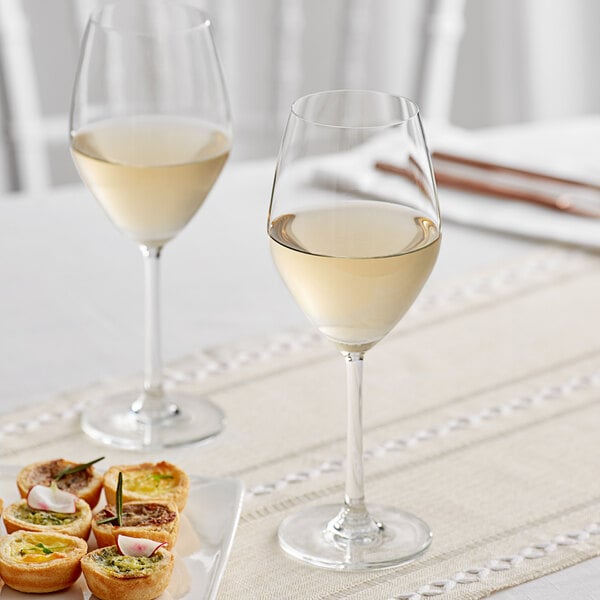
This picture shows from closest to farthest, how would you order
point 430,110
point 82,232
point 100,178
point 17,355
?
point 100,178 → point 17,355 → point 82,232 → point 430,110

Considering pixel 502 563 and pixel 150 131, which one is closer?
pixel 502 563

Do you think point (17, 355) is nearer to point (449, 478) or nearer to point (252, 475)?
point (252, 475)

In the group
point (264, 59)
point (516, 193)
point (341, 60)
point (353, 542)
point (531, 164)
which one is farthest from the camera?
point (264, 59)

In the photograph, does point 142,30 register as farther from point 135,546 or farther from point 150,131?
point 135,546

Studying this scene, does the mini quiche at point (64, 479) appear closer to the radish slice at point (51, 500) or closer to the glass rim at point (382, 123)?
the radish slice at point (51, 500)

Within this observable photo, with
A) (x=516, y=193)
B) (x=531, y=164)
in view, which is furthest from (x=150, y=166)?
(x=531, y=164)

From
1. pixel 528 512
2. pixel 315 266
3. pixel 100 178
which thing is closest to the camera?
pixel 315 266

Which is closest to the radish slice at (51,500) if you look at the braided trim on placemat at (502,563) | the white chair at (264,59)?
the braided trim on placemat at (502,563)

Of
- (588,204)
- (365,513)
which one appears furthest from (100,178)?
(588,204)
